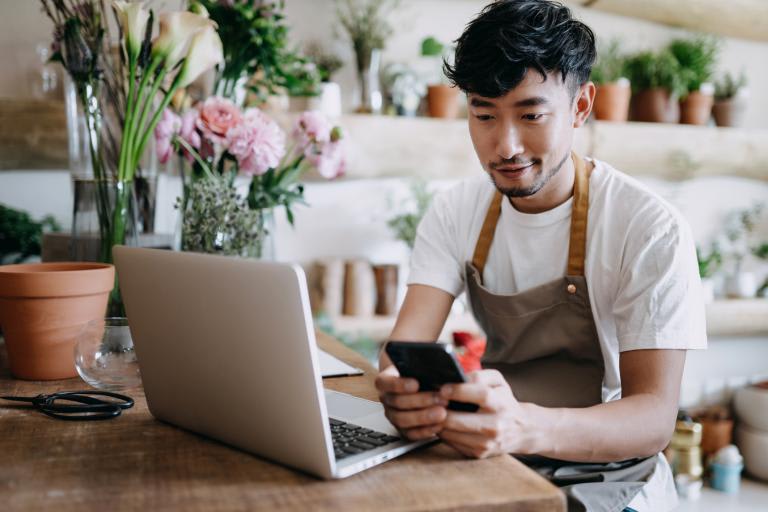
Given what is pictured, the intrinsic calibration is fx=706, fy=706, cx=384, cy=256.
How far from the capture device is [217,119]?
1474mm

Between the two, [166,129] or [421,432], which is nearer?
[421,432]

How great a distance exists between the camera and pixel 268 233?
5.20 ft

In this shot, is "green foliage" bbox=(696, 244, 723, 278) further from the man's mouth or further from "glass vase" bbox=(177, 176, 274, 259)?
"glass vase" bbox=(177, 176, 274, 259)

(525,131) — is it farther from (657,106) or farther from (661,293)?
(657,106)

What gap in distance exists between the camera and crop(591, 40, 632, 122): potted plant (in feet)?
9.25

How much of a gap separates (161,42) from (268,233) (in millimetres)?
472

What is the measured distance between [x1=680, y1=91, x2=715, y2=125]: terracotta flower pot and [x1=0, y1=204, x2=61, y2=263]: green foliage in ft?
8.31

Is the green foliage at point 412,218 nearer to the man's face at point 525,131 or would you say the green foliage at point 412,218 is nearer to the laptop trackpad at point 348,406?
the man's face at point 525,131

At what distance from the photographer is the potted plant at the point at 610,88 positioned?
9.25 feet

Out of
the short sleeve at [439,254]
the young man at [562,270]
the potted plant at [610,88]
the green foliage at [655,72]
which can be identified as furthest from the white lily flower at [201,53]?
the green foliage at [655,72]

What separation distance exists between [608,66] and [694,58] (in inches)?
15.6

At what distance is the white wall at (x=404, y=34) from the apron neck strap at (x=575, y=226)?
1.37 metres

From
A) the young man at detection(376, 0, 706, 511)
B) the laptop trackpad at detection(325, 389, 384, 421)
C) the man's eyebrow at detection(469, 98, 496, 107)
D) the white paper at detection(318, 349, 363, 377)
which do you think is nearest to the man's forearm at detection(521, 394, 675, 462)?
the young man at detection(376, 0, 706, 511)

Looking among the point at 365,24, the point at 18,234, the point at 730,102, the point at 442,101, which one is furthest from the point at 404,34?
the point at 18,234
